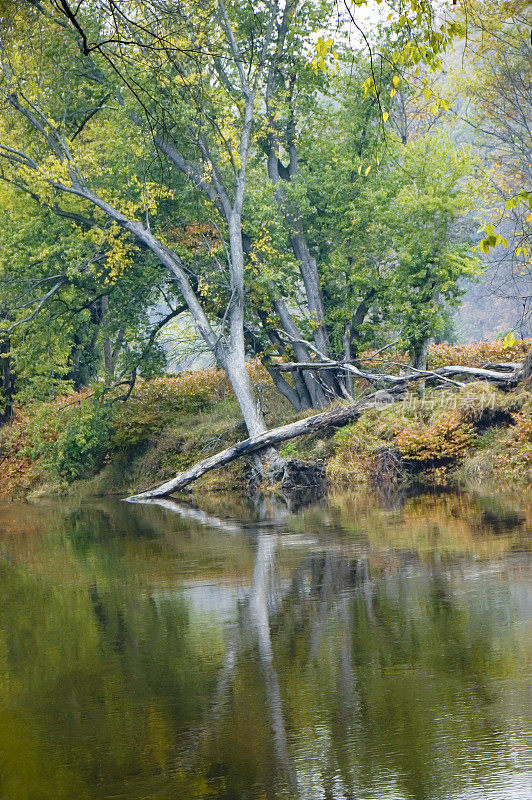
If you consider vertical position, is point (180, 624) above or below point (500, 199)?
A: below

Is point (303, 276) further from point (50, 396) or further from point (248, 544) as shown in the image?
point (248, 544)

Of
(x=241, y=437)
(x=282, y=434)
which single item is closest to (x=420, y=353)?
(x=282, y=434)

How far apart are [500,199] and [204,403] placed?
1571 centimetres

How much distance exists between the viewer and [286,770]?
470 centimetres

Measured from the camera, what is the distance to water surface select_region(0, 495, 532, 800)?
468cm

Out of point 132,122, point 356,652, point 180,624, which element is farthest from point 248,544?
point 132,122

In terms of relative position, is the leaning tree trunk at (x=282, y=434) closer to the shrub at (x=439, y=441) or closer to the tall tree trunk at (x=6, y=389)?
the shrub at (x=439, y=441)

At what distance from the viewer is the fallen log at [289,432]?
23.3 m

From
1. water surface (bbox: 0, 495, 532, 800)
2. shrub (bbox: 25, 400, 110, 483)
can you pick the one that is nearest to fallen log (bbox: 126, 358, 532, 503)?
shrub (bbox: 25, 400, 110, 483)

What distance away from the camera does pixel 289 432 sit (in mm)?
23516

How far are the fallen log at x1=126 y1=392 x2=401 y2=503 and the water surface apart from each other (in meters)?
10.2

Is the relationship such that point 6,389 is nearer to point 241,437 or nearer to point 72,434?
point 72,434

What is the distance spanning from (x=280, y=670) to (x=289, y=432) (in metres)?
17.0

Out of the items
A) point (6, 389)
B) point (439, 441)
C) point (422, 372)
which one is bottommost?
point (439, 441)
